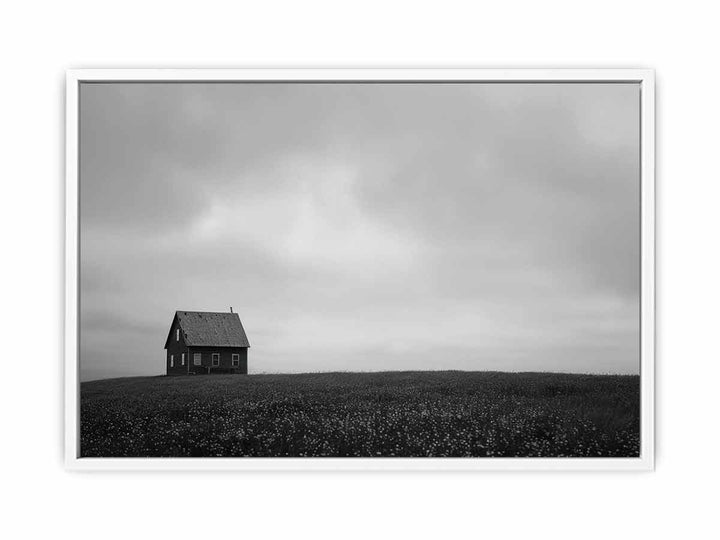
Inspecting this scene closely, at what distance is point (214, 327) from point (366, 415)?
4.17 feet

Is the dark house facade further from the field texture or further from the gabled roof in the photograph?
the field texture

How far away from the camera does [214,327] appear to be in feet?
15.8

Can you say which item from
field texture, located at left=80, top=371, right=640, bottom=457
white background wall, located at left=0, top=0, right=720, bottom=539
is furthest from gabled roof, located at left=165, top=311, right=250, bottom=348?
white background wall, located at left=0, top=0, right=720, bottom=539

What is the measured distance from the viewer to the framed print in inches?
188

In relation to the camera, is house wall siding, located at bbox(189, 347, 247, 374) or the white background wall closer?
the white background wall
